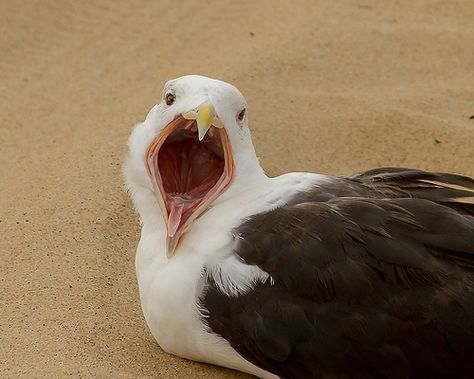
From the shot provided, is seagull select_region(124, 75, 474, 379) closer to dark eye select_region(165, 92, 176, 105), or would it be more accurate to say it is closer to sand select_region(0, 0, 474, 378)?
dark eye select_region(165, 92, 176, 105)

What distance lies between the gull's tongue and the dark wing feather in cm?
25

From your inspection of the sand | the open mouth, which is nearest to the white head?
the open mouth

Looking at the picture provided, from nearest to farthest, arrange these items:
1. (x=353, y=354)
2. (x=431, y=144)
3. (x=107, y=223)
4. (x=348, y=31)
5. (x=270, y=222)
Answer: (x=353, y=354) < (x=270, y=222) < (x=107, y=223) < (x=431, y=144) < (x=348, y=31)

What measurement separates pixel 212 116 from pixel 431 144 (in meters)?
2.31

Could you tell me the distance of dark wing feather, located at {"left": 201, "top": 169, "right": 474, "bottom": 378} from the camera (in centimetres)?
301

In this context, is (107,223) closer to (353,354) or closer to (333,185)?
(333,185)

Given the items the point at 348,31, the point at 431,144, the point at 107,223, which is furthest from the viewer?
the point at 348,31

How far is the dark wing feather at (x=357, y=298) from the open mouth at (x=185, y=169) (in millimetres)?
253

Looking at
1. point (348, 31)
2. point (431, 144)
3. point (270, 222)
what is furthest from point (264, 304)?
point (348, 31)

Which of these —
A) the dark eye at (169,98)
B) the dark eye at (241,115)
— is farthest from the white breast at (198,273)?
the dark eye at (169,98)

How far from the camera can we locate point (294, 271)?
3.07 meters

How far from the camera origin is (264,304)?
309 cm

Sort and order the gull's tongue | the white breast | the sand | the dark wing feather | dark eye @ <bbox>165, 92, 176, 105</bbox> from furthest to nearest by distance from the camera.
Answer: the sand
dark eye @ <bbox>165, 92, 176, 105</bbox>
the gull's tongue
the white breast
the dark wing feather

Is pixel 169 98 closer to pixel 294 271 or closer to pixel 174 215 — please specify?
pixel 174 215
